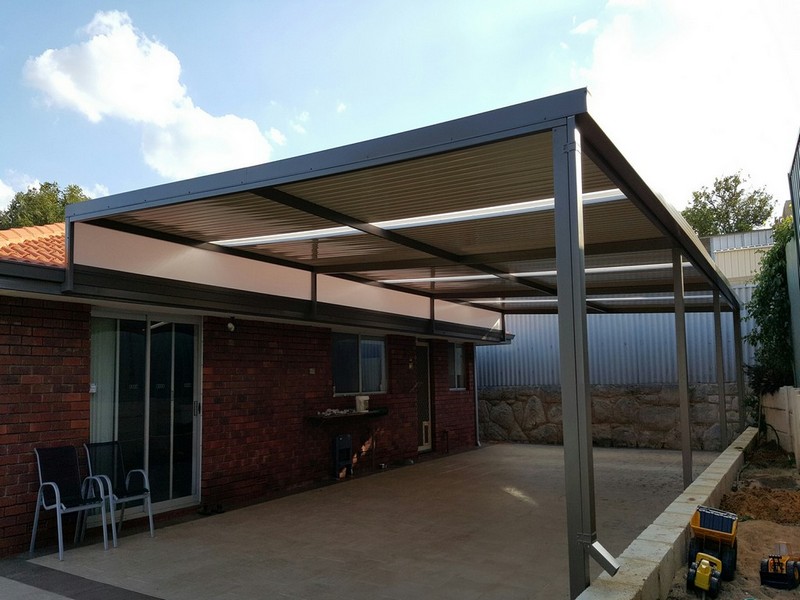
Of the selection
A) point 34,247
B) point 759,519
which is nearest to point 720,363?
point 759,519

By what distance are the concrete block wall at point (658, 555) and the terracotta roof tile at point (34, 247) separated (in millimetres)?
5096

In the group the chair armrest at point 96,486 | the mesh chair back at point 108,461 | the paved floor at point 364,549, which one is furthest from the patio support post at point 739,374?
the chair armrest at point 96,486

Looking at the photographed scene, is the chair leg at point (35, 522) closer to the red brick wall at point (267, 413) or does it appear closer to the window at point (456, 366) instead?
the red brick wall at point (267, 413)

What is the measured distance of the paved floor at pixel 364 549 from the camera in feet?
16.3

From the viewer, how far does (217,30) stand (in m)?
13.1

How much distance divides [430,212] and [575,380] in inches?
104

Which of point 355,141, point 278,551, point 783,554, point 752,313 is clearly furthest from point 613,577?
point 752,313

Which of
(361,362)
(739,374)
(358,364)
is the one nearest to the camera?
(358,364)

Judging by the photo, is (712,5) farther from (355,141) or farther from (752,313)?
(752,313)

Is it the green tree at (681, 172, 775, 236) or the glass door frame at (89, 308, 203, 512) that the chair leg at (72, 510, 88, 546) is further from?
the green tree at (681, 172, 775, 236)

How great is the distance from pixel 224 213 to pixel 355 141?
6.52 ft

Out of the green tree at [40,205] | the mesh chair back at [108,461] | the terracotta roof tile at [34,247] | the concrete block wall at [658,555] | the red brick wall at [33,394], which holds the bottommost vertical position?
the concrete block wall at [658,555]

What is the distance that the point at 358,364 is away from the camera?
1117cm

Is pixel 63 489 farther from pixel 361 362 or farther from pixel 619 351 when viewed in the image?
pixel 619 351
